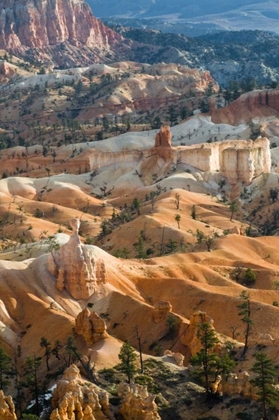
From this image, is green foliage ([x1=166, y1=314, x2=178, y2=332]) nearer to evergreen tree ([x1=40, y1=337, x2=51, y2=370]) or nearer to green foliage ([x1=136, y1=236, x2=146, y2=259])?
evergreen tree ([x1=40, y1=337, x2=51, y2=370])

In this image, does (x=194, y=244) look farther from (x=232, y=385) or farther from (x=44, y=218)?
(x=232, y=385)

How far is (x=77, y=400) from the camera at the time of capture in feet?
180

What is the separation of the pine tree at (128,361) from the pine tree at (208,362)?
359 cm

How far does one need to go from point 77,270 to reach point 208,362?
2103 cm

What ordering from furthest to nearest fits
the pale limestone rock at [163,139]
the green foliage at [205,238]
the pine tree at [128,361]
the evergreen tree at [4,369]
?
the pale limestone rock at [163,139], the green foliage at [205,238], the evergreen tree at [4,369], the pine tree at [128,361]

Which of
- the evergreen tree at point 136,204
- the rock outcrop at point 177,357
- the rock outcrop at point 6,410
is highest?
the rock outcrop at point 6,410

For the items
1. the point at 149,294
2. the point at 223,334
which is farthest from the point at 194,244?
the point at 223,334

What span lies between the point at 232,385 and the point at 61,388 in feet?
33.3

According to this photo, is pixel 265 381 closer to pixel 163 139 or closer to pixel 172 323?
pixel 172 323

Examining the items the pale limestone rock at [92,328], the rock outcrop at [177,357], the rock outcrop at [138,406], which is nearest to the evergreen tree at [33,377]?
→ the pale limestone rock at [92,328]

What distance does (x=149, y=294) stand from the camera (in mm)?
81500

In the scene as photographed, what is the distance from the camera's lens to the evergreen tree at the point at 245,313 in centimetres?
6756

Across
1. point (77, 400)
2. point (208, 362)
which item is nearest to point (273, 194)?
point (208, 362)

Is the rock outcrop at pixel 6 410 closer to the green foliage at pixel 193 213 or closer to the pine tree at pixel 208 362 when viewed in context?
the pine tree at pixel 208 362
